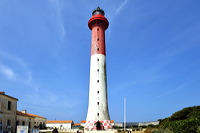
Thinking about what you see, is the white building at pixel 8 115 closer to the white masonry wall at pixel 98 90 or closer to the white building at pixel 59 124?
the white masonry wall at pixel 98 90

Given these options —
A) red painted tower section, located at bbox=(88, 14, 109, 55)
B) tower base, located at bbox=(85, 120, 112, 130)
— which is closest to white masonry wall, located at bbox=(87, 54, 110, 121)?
tower base, located at bbox=(85, 120, 112, 130)

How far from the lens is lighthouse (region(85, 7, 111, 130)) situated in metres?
34.5

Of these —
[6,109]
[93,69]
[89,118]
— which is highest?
[93,69]

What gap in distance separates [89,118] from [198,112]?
19.0m

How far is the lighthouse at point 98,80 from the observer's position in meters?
Answer: 34.5

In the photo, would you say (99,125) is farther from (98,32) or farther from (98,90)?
(98,32)

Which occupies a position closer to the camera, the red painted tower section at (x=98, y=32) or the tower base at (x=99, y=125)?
the tower base at (x=99, y=125)

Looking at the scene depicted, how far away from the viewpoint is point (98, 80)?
36438 millimetres

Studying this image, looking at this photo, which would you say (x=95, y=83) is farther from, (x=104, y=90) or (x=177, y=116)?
(x=177, y=116)

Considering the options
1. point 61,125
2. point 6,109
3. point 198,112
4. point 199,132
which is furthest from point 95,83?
point 61,125

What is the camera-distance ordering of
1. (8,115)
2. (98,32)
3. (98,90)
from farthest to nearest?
(98,32), (98,90), (8,115)

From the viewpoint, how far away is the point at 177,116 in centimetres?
3488

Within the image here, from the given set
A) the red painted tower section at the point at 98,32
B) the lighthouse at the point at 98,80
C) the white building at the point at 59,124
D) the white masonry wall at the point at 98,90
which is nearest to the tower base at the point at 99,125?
the lighthouse at the point at 98,80

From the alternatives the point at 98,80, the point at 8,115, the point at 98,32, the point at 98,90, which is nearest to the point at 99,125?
the point at 98,90
